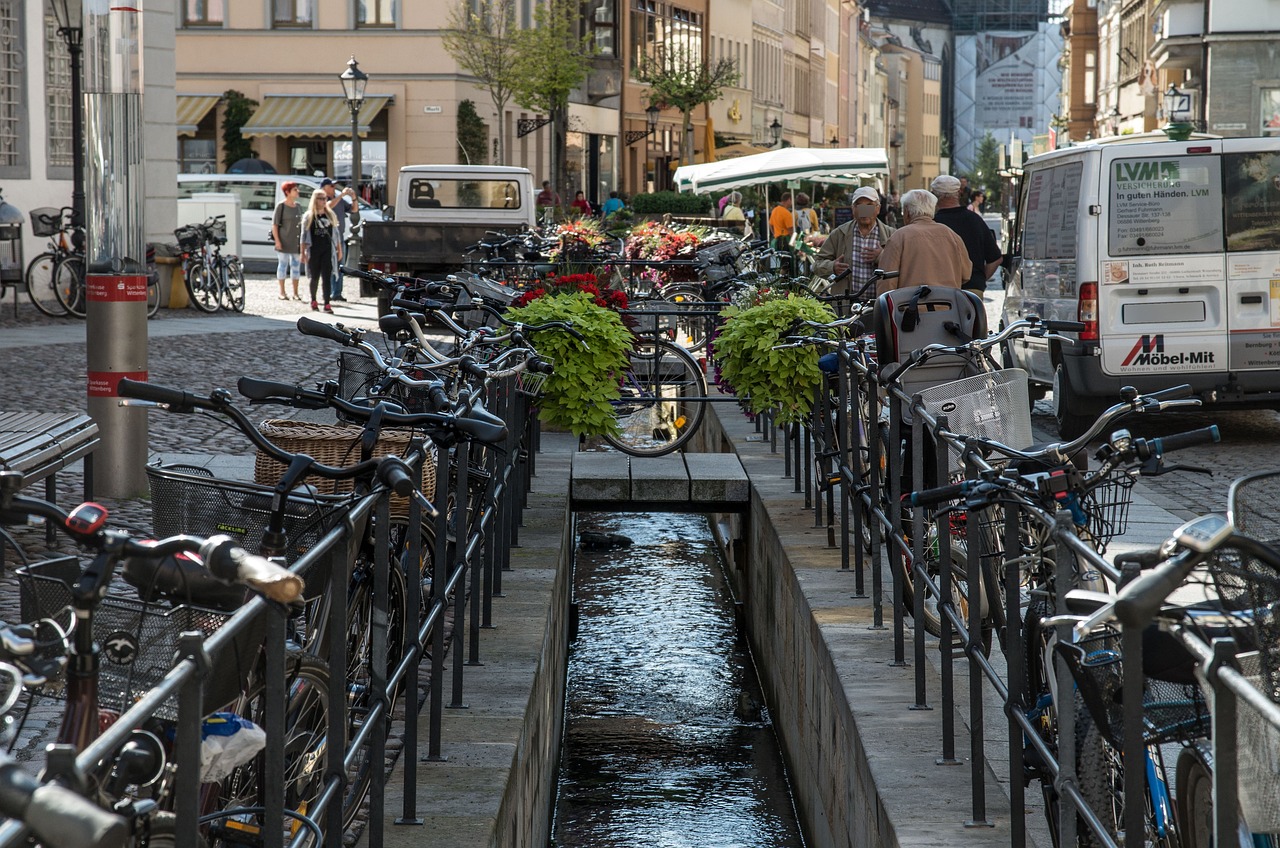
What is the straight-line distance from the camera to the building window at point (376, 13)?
4197 centimetres

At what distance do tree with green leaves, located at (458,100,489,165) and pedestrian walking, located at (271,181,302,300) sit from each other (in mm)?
16452

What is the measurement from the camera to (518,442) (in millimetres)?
7453

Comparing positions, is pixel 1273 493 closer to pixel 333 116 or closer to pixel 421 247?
pixel 421 247

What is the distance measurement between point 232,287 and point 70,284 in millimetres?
2949

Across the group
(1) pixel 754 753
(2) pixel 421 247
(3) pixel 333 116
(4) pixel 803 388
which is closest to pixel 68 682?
(1) pixel 754 753

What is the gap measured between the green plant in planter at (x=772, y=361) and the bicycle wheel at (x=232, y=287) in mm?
15218

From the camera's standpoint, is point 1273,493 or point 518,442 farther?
point 518,442

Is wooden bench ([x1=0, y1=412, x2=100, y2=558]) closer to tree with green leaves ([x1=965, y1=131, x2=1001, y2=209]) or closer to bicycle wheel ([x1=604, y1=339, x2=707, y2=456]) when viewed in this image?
bicycle wheel ([x1=604, y1=339, x2=707, y2=456])

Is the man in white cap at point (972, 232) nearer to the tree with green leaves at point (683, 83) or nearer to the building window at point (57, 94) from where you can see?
the building window at point (57, 94)

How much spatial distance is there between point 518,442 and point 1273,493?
462cm

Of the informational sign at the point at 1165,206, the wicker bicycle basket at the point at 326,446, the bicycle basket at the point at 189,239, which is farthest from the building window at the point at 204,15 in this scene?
the wicker bicycle basket at the point at 326,446

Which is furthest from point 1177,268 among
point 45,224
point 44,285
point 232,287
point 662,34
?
point 662,34

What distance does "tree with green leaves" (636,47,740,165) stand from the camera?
54.9 m

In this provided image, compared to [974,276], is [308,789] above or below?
below
